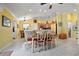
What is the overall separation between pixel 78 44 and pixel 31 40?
0.87 meters

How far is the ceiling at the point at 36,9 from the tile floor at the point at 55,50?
0.51m

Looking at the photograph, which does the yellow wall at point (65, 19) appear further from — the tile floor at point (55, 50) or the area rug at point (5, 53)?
the area rug at point (5, 53)

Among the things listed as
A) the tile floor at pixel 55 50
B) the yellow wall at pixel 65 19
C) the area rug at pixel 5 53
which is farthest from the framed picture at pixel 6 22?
the yellow wall at pixel 65 19

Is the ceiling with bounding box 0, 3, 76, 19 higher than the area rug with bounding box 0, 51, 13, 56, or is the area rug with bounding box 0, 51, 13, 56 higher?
the ceiling with bounding box 0, 3, 76, 19

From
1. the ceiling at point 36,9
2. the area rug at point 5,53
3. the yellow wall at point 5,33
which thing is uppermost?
the ceiling at point 36,9

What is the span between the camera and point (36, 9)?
10.8 feet

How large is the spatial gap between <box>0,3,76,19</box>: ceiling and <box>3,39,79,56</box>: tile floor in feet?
1.69

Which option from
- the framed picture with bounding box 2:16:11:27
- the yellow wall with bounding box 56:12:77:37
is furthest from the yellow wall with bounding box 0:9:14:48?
the yellow wall with bounding box 56:12:77:37

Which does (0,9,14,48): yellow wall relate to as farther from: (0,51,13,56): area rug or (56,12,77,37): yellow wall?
(56,12,77,37): yellow wall

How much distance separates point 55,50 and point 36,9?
85cm

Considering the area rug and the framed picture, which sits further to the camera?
the framed picture

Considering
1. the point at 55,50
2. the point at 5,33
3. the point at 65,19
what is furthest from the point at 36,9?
the point at 55,50

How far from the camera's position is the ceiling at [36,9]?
10.6 feet

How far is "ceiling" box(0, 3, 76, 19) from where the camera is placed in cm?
323
